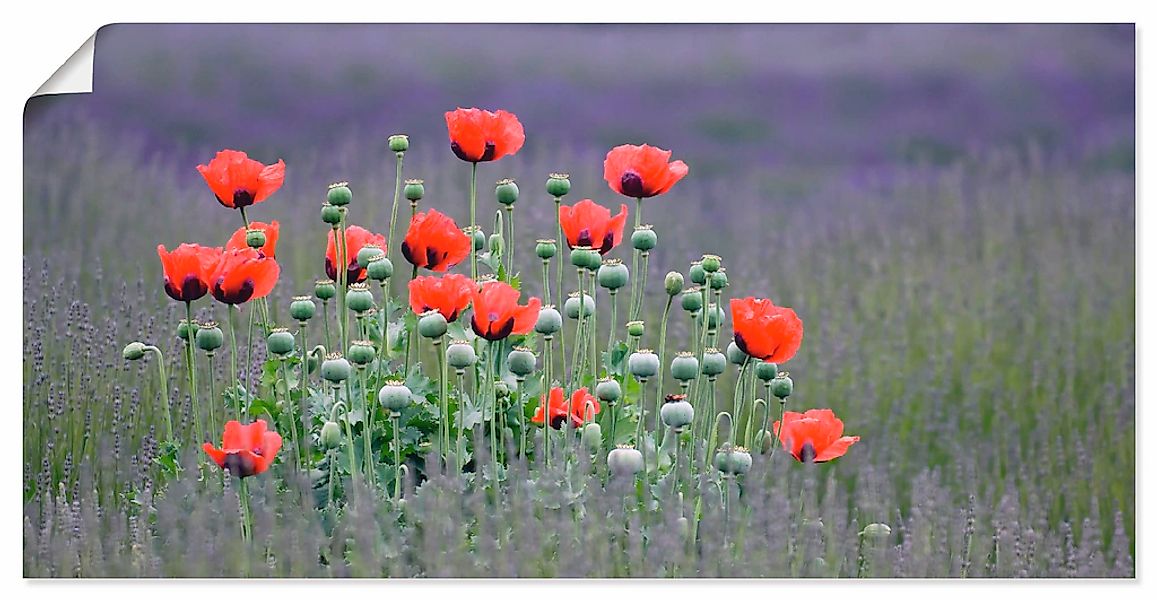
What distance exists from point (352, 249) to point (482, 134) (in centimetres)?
26

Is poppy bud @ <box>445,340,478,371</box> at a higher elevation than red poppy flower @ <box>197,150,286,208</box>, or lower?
lower

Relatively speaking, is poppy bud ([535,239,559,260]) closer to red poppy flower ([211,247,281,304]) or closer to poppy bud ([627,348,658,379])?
poppy bud ([627,348,658,379])

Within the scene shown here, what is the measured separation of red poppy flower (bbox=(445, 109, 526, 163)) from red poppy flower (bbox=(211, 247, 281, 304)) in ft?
1.09

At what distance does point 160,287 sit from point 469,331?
582 millimetres

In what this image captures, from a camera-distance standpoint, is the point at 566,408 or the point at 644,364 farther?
the point at 566,408

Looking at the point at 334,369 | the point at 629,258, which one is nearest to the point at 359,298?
the point at 334,369

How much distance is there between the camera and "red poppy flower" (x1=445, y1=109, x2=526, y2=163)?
2.68 metres

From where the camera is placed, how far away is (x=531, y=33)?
287 cm

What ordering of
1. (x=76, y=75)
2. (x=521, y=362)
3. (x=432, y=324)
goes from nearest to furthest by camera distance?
(x=432, y=324), (x=521, y=362), (x=76, y=75)

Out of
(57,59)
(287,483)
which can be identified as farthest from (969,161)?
(57,59)

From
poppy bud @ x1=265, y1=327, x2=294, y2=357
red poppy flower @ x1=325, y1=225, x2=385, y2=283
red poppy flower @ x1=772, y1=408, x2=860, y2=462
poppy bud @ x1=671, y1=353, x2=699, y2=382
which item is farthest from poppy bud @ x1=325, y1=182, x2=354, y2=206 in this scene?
red poppy flower @ x1=772, y1=408, x2=860, y2=462

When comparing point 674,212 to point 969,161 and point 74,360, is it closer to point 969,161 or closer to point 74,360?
point 969,161

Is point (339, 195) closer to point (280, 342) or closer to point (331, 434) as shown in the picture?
point (280, 342)

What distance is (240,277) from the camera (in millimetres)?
2553
